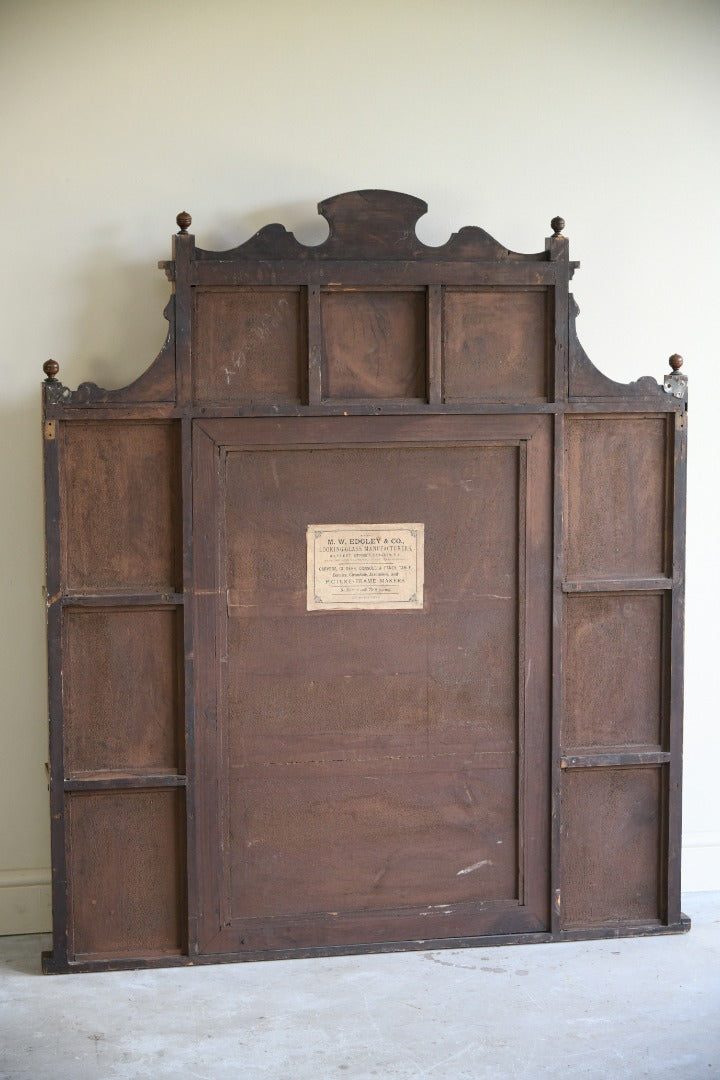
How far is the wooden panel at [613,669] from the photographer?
338 centimetres

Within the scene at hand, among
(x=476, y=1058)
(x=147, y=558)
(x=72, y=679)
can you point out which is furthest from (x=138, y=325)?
(x=476, y=1058)

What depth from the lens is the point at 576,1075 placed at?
8.62 ft

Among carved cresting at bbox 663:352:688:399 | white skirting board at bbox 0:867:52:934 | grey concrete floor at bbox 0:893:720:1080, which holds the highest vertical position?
carved cresting at bbox 663:352:688:399

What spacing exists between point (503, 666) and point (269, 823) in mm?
Result: 846

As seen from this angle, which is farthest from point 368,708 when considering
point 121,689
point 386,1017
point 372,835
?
point 386,1017

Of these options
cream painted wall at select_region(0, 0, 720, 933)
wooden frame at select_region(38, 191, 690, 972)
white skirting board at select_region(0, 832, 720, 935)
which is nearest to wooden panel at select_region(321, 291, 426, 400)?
wooden frame at select_region(38, 191, 690, 972)

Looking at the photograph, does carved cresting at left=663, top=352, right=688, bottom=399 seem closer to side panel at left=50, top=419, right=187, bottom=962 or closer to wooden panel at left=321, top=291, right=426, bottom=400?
wooden panel at left=321, top=291, right=426, bottom=400

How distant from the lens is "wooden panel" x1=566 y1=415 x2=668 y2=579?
131 inches

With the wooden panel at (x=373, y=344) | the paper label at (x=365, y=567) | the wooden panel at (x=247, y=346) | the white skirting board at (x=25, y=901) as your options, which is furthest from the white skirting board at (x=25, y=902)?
the wooden panel at (x=373, y=344)

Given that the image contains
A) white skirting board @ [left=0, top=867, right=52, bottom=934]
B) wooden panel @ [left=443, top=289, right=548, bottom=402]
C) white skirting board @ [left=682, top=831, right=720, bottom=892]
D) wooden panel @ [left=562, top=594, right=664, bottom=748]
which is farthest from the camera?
white skirting board @ [left=682, top=831, right=720, bottom=892]

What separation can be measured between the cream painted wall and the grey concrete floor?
665 mm

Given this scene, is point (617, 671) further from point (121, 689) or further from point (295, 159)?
point (295, 159)

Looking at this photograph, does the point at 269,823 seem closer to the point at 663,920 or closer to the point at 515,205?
the point at 663,920

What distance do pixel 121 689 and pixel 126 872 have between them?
1.78 ft
